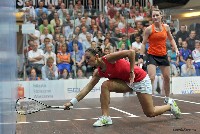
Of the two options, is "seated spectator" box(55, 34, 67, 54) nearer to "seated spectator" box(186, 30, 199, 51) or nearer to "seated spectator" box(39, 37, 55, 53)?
"seated spectator" box(39, 37, 55, 53)

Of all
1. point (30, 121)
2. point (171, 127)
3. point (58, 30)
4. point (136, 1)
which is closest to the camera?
point (171, 127)

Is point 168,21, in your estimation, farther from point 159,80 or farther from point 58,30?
point 58,30

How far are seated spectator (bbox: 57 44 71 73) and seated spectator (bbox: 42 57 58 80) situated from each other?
0.51 ft

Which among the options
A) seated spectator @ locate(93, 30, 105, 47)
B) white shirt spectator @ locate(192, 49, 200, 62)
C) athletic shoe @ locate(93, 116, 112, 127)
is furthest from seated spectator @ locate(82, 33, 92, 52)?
athletic shoe @ locate(93, 116, 112, 127)

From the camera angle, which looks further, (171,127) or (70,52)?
(70,52)

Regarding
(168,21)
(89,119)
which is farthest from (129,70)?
(168,21)

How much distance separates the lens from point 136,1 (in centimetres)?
1833

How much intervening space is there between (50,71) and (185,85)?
3983 mm

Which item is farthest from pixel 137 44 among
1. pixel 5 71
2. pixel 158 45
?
pixel 5 71

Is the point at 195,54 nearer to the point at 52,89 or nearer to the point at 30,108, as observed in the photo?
the point at 52,89

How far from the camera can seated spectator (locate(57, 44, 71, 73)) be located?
39.7ft

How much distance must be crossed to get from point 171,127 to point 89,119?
153 centimetres

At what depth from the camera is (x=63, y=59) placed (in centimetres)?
1216

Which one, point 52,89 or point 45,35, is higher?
point 45,35
